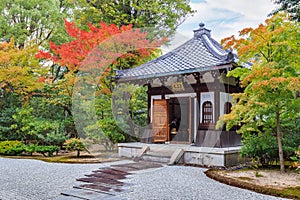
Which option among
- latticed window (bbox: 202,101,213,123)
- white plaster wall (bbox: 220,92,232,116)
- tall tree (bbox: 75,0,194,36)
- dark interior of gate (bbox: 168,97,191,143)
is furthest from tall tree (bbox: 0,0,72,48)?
white plaster wall (bbox: 220,92,232,116)

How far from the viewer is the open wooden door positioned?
1066 centimetres

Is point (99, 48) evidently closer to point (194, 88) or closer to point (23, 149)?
point (194, 88)

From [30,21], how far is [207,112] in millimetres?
13042

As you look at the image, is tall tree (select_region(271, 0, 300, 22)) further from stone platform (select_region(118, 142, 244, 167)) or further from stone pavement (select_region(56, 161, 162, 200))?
stone pavement (select_region(56, 161, 162, 200))

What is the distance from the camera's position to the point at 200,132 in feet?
Answer: 31.1

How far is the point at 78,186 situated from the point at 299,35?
19.6 ft

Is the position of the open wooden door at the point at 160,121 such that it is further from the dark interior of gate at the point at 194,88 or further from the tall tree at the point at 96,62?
the tall tree at the point at 96,62

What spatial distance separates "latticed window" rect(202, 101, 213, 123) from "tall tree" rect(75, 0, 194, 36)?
299 inches

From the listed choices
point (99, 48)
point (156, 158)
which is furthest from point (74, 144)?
point (99, 48)

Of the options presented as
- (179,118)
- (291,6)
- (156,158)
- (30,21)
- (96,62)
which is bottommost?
(156,158)

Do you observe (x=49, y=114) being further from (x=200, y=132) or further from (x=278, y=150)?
(x=278, y=150)

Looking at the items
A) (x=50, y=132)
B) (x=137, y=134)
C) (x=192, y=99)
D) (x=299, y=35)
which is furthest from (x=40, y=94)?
(x=299, y=35)

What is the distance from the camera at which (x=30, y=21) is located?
17.4 meters

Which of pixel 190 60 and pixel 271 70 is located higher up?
pixel 190 60
